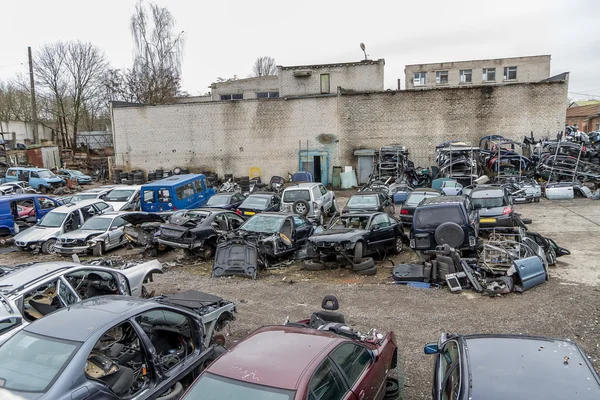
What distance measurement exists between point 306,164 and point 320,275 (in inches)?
773

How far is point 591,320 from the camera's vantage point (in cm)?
736

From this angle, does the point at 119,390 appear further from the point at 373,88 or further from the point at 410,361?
the point at 373,88

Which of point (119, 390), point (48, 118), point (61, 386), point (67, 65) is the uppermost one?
point (67, 65)

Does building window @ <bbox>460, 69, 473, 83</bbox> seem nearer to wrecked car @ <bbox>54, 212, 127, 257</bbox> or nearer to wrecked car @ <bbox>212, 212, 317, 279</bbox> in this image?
wrecked car @ <bbox>212, 212, 317, 279</bbox>

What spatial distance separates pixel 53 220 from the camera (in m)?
15.0

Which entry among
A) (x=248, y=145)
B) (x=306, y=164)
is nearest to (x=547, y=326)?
(x=306, y=164)

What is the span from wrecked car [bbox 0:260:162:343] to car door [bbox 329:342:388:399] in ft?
13.8

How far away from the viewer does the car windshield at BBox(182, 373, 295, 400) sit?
3.33 m

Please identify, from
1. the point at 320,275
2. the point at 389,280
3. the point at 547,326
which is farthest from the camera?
the point at 320,275

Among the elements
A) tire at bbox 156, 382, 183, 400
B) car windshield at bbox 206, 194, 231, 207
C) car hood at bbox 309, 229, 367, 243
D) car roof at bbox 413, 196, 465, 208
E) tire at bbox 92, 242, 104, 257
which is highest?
car roof at bbox 413, 196, 465, 208

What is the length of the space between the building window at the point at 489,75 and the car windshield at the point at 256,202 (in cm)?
4353

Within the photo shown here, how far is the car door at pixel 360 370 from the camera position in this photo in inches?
159

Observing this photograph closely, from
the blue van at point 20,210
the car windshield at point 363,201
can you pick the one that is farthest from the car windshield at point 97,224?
the car windshield at point 363,201

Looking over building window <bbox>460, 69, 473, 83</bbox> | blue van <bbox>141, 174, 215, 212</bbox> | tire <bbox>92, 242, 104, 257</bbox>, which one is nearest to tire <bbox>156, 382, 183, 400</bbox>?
tire <bbox>92, 242, 104, 257</bbox>
